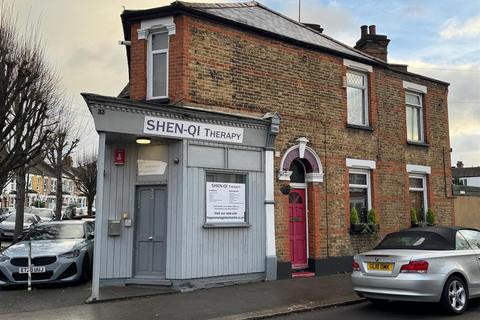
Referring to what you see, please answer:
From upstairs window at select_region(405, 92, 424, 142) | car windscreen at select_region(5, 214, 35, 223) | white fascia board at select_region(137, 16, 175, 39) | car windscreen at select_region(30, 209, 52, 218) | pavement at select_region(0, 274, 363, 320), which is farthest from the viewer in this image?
car windscreen at select_region(30, 209, 52, 218)

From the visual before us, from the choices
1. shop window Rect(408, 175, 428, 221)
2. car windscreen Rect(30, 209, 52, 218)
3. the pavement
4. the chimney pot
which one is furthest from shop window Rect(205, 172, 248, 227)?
car windscreen Rect(30, 209, 52, 218)

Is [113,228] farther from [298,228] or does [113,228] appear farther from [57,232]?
[298,228]

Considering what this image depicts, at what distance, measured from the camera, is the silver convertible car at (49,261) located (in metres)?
9.97

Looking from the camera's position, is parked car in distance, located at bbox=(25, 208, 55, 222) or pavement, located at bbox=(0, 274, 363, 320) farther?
parked car in distance, located at bbox=(25, 208, 55, 222)

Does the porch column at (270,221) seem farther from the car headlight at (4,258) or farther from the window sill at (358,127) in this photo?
the car headlight at (4,258)

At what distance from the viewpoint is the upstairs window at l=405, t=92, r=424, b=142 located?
15.6 meters

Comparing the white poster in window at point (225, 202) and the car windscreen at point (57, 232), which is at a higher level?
the white poster in window at point (225, 202)

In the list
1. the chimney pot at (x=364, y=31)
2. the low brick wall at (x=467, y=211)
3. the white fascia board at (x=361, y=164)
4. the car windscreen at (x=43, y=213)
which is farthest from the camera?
the car windscreen at (x=43, y=213)

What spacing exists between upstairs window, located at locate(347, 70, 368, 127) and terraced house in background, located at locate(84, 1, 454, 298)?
5cm

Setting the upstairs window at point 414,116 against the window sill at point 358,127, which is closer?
the window sill at point 358,127

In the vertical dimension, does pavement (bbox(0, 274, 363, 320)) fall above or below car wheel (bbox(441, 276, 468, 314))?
below

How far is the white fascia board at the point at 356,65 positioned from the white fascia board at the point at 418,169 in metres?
3.47

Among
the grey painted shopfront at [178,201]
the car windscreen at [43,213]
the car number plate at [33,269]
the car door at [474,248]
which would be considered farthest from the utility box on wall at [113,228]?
the car windscreen at [43,213]

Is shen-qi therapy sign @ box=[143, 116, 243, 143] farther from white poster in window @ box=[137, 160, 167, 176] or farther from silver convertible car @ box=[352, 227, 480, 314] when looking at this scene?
silver convertible car @ box=[352, 227, 480, 314]
